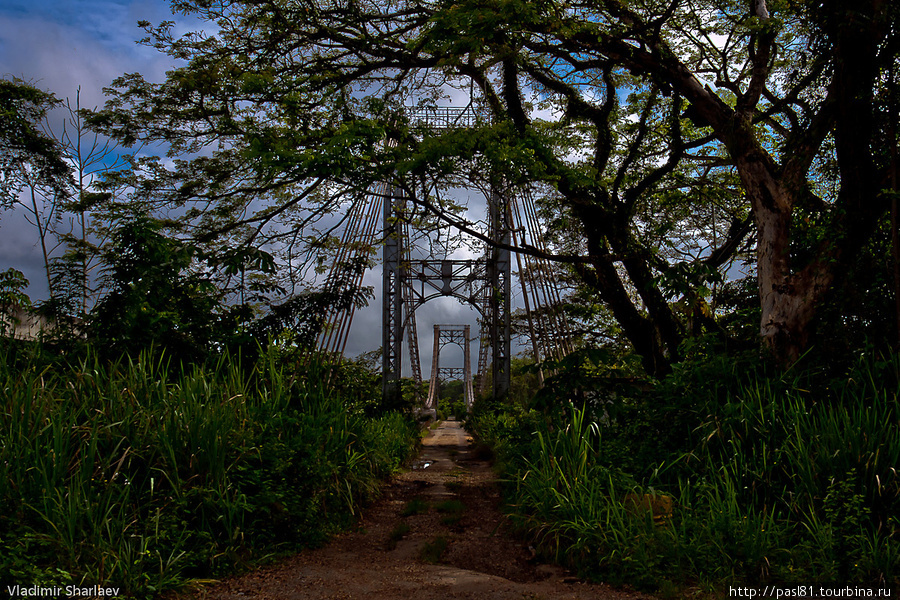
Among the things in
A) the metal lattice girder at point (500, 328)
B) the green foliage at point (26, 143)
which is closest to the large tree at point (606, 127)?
the green foliage at point (26, 143)

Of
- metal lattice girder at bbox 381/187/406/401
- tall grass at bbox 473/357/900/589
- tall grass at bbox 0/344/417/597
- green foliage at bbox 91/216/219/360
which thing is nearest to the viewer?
tall grass at bbox 0/344/417/597

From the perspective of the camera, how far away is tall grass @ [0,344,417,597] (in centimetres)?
274

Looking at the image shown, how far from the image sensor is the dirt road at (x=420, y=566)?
10.0 ft

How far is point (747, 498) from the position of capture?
3.60 meters

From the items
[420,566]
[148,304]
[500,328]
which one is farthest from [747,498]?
[500,328]

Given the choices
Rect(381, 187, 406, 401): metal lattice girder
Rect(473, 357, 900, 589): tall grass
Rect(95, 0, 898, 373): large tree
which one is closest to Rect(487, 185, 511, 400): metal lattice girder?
Rect(381, 187, 406, 401): metal lattice girder

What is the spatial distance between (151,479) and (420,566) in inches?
66.2

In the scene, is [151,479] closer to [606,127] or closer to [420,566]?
[420,566]

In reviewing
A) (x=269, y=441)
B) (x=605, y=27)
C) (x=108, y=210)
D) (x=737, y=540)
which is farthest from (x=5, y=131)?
(x=737, y=540)

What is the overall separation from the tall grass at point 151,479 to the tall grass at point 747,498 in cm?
172

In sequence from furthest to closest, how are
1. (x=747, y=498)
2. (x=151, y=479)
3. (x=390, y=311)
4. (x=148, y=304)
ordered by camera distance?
(x=390, y=311), (x=148, y=304), (x=747, y=498), (x=151, y=479)

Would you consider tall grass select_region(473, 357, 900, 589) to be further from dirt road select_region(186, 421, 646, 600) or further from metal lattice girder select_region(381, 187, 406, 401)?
metal lattice girder select_region(381, 187, 406, 401)

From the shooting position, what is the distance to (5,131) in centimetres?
695

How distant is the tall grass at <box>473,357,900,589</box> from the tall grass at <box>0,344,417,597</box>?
1.72 m
